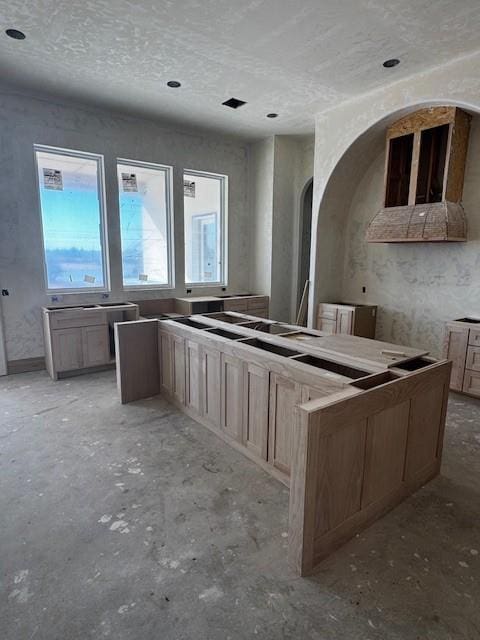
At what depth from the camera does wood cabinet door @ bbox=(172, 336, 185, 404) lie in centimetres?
337

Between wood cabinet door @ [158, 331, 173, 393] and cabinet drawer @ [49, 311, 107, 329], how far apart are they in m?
1.36

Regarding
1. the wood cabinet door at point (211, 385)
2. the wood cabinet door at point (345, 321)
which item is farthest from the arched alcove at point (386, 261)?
the wood cabinet door at point (211, 385)

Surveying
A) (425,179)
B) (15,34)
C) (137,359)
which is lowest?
(137,359)

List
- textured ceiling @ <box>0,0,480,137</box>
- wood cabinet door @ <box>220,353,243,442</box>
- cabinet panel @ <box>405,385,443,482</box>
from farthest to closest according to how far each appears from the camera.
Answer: textured ceiling @ <box>0,0,480,137</box>, wood cabinet door @ <box>220,353,243,442</box>, cabinet panel @ <box>405,385,443,482</box>

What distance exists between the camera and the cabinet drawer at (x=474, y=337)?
3.70 meters

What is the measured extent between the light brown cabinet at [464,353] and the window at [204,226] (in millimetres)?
3674

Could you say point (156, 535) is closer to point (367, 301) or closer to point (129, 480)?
point (129, 480)

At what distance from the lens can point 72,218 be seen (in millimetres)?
4895

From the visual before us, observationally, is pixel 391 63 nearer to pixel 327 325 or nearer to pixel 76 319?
pixel 327 325

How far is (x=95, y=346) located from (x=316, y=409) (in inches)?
149

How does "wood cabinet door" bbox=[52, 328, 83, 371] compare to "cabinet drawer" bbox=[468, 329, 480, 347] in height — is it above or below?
below

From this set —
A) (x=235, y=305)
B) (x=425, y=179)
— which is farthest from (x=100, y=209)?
(x=425, y=179)

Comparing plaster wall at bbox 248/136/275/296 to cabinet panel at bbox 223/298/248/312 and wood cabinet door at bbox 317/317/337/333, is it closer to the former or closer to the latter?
cabinet panel at bbox 223/298/248/312

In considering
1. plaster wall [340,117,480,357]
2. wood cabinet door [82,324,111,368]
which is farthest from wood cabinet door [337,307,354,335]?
wood cabinet door [82,324,111,368]
